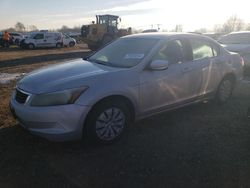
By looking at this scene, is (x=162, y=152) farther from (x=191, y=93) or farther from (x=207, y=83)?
(x=207, y=83)

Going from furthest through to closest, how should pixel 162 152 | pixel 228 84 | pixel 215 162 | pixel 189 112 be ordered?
1. pixel 228 84
2. pixel 189 112
3. pixel 162 152
4. pixel 215 162

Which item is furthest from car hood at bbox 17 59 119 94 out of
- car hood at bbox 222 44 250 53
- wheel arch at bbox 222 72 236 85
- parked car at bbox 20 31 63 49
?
parked car at bbox 20 31 63 49

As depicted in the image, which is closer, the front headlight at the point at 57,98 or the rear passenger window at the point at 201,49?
the front headlight at the point at 57,98

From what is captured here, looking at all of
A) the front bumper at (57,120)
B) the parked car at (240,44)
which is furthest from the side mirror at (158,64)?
the parked car at (240,44)

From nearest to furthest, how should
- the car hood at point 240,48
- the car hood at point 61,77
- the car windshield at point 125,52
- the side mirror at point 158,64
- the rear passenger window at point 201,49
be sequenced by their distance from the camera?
the car hood at point 61,77 < the side mirror at point 158,64 < the car windshield at point 125,52 < the rear passenger window at point 201,49 < the car hood at point 240,48

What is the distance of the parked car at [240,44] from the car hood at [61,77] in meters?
6.75

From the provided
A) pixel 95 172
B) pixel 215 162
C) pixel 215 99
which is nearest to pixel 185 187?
pixel 215 162

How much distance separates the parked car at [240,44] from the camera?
33.6 feet

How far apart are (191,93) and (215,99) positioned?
1.10 metres

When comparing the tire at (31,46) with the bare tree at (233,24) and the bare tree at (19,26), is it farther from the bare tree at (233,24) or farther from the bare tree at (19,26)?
the bare tree at (19,26)

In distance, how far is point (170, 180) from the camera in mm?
3705

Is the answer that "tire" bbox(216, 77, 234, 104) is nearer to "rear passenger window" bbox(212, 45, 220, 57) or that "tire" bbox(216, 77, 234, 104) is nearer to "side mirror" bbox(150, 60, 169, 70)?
"rear passenger window" bbox(212, 45, 220, 57)

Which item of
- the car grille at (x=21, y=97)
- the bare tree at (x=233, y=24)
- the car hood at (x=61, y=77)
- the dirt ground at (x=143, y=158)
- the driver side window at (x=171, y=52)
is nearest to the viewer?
the dirt ground at (x=143, y=158)

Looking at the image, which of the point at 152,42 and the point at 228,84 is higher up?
the point at 152,42
